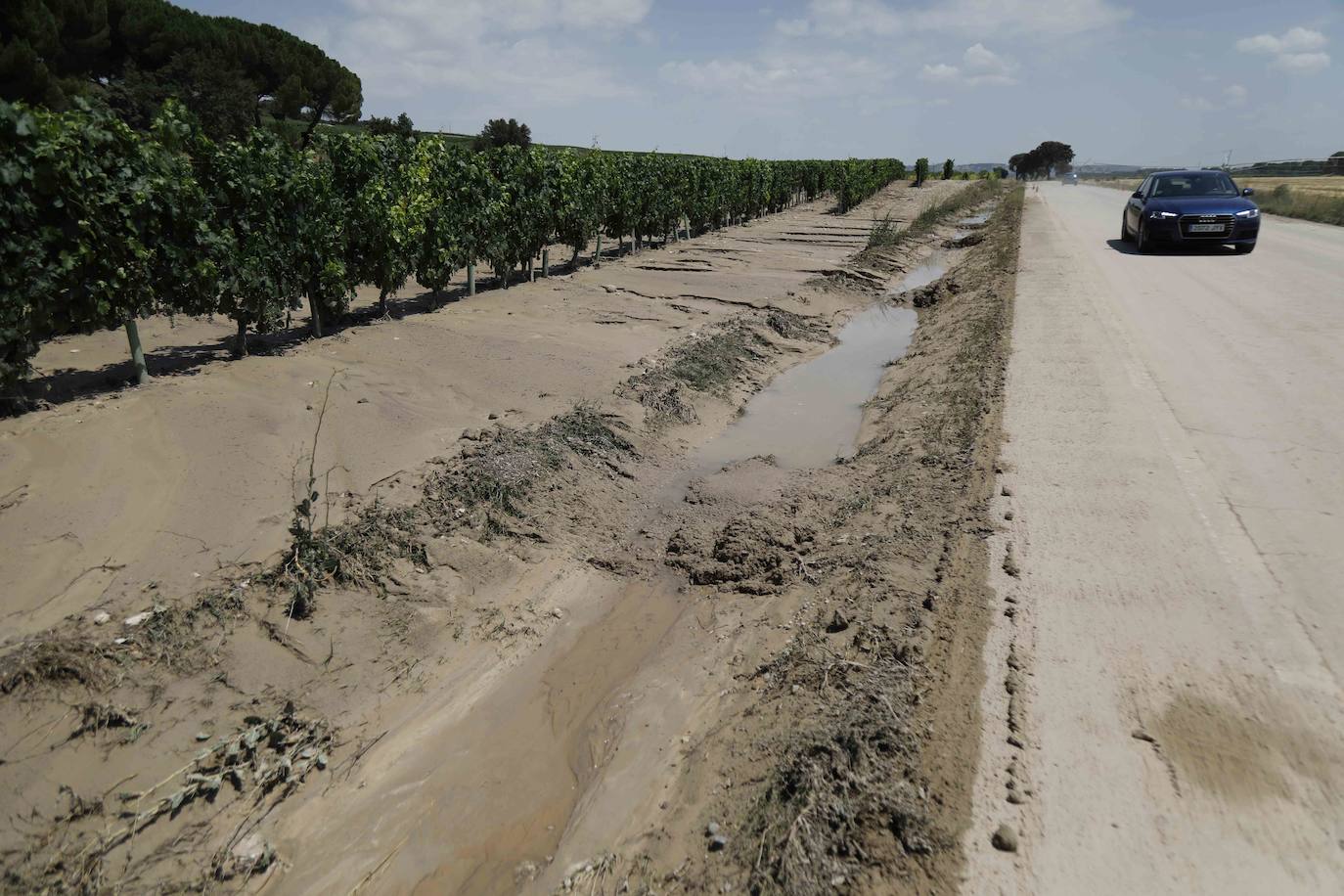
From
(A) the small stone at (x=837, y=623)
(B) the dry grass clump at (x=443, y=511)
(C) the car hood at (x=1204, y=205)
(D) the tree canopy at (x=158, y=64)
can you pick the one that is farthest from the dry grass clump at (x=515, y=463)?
(D) the tree canopy at (x=158, y=64)

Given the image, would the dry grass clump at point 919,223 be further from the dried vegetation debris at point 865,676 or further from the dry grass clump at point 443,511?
the dry grass clump at point 443,511

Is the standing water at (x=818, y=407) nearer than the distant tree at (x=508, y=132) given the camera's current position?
Yes

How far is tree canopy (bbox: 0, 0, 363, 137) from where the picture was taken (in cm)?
2648

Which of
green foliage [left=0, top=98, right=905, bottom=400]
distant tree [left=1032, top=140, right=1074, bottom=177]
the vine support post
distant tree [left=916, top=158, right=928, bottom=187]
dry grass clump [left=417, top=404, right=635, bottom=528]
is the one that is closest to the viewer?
dry grass clump [left=417, top=404, right=635, bottom=528]

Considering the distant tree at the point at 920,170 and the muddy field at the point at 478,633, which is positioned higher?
the distant tree at the point at 920,170

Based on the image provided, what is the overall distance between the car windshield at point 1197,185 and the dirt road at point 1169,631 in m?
9.19

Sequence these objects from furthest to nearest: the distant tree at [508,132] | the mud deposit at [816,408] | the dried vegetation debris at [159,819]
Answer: the distant tree at [508,132]
the mud deposit at [816,408]
the dried vegetation debris at [159,819]

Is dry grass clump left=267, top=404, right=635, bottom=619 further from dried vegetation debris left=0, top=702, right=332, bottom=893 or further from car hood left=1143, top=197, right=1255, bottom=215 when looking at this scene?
car hood left=1143, top=197, right=1255, bottom=215

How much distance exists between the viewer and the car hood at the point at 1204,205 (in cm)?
1439

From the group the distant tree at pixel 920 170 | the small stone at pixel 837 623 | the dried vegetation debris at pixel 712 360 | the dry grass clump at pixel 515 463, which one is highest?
the distant tree at pixel 920 170

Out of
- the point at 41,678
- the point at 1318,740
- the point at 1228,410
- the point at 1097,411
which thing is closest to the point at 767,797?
the point at 1318,740

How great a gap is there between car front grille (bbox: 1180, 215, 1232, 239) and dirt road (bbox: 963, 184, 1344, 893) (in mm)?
7886

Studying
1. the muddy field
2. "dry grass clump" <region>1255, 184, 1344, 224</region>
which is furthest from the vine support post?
"dry grass clump" <region>1255, 184, 1344, 224</region>

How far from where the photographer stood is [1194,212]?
14492 mm
